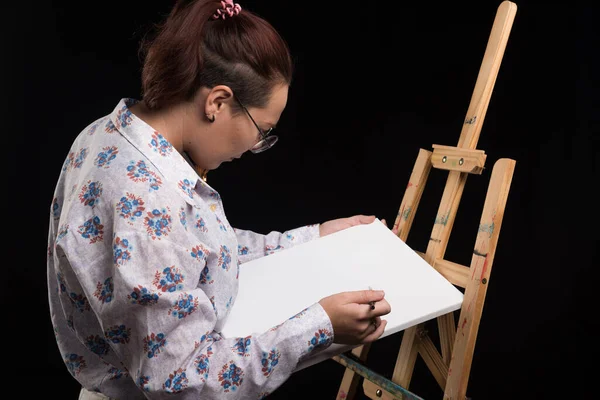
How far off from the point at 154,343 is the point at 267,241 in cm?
85

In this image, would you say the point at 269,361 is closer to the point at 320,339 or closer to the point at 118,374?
the point at 320,339

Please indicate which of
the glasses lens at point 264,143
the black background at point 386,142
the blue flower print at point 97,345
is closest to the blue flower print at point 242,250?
the glasses lens at point 264,143

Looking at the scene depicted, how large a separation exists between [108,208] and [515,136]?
6.27 feet

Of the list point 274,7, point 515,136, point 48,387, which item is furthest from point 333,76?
point 48,387

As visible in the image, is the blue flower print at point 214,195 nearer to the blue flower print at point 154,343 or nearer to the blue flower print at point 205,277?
the blue flower print at point 205,277

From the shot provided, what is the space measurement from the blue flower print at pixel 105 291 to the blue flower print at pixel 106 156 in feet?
0.77

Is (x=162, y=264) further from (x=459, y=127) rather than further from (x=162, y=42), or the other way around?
(x=459, y=127)

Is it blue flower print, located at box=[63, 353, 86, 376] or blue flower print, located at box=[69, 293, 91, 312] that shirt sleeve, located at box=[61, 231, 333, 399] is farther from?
blue flower print, located at box=[63, 353, 86, 376]

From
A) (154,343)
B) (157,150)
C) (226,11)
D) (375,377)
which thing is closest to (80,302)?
(154,343)

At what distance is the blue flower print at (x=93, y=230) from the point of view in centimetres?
129

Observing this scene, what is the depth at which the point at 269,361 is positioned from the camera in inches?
52.6

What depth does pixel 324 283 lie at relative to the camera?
5.68ft

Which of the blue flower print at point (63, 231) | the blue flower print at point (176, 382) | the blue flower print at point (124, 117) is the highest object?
the blue flower print at point (124, 117)

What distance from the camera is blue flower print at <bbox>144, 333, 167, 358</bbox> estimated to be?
1.25 m
